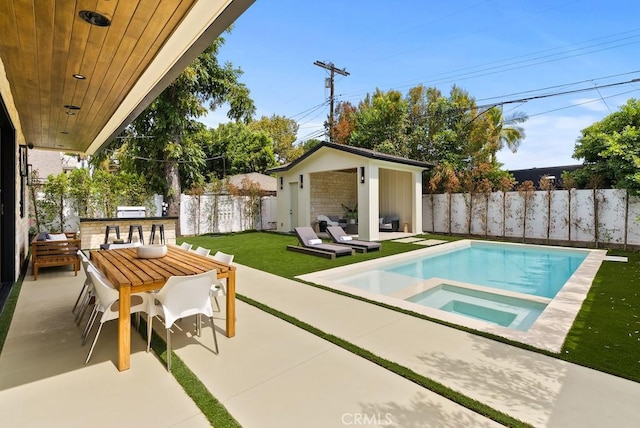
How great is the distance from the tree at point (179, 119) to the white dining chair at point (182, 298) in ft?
38.3

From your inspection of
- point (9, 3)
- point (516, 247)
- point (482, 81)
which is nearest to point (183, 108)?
point (9, 3)

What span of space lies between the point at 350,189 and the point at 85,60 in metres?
14.7

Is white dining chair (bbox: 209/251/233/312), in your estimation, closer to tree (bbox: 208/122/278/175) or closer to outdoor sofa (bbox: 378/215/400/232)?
outdoor sofa (bbox: 378/215/400/232)

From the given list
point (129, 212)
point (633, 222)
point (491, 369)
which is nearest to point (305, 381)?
point (491, 369)

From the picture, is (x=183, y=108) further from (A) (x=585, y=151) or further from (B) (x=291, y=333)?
(A) (x=585, y=151)

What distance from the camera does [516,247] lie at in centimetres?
1074

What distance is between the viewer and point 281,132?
3350cm

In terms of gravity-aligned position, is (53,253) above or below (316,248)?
above

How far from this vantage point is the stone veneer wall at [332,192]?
15.6m

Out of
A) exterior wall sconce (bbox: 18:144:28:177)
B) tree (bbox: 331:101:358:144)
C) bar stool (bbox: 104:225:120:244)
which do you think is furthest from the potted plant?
exterior wall sconce (bbox: 18:144:28:177)

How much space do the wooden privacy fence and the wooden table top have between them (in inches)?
451

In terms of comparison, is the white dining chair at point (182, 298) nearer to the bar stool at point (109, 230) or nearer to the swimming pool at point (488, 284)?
the swimming pool at point (488, 284)

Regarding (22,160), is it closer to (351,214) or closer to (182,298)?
(182,298)

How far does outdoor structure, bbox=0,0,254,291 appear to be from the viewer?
2564 millimetres
